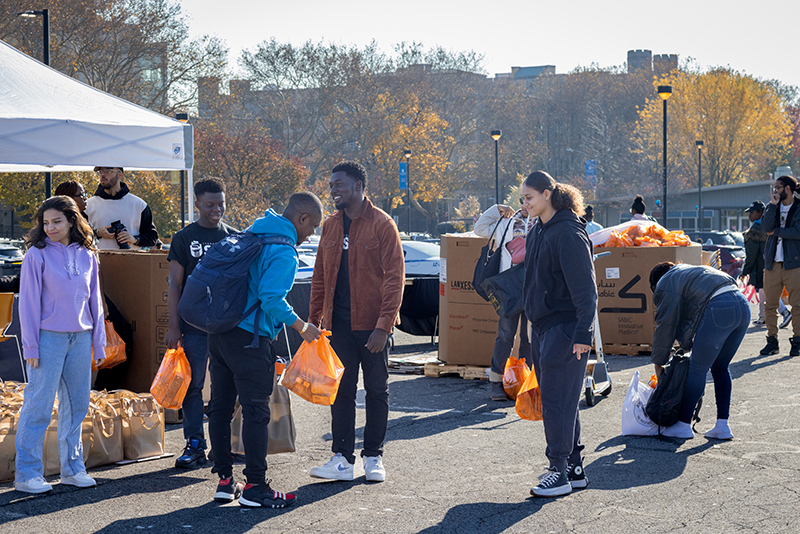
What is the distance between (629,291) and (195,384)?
7073 millimetres

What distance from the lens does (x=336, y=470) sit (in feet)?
17.7

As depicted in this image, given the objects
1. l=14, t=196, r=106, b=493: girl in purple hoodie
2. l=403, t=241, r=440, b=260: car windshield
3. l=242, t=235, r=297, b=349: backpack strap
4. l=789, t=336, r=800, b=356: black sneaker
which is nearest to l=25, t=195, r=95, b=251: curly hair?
l=14, t=196, r=106, b=493: girl in purple hoodie

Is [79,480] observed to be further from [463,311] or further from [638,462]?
[463,311]

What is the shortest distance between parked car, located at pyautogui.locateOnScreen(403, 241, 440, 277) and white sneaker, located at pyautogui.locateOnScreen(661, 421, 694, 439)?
419 inches

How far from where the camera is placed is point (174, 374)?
5.68 metres

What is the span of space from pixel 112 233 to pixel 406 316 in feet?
17.6

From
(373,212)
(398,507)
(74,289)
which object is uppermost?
(373,212)

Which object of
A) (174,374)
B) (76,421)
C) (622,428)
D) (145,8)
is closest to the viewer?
(76,421)

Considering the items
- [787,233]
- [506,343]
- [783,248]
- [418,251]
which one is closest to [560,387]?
[506,343]

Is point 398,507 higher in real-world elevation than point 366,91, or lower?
lower

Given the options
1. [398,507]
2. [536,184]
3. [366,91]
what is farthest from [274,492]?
[366,91]

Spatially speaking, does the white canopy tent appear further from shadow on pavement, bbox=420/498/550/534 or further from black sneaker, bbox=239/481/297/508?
shadow on pavement, bbox=420/498/550/534

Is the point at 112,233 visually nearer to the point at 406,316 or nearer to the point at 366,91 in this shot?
the point at 406,316

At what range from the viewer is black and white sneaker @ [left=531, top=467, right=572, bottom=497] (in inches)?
199
